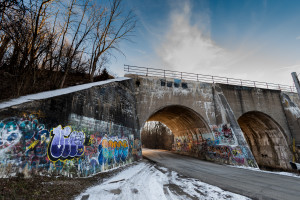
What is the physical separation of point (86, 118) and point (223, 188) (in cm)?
768

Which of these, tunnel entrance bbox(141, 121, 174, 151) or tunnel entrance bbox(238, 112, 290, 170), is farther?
tunnel entrance bbox(141, 121, 174, 151)

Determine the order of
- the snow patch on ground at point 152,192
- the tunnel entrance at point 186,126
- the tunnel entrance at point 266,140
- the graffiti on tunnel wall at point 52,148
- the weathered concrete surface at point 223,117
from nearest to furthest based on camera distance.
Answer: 1. the snow patch on ground at point 152,192
2. the graffiti on tunnel wall at point 52,148
3. the weathered concrete surface at point 223,117
4. the tunnel entrance at point 186,126
5. the tunnel entrance at point 266,140

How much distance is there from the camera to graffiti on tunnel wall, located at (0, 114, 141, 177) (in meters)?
5.41

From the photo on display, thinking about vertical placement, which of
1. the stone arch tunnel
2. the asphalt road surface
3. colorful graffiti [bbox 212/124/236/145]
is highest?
the stone arch tunnel

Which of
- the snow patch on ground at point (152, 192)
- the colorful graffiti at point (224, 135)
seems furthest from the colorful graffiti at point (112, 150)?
the colorful graffiti at point (224, 135)

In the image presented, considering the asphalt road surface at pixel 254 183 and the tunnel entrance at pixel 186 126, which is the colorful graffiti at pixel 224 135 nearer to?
the tunnel entrance at pixel 186 126

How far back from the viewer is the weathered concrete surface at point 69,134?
5559mm

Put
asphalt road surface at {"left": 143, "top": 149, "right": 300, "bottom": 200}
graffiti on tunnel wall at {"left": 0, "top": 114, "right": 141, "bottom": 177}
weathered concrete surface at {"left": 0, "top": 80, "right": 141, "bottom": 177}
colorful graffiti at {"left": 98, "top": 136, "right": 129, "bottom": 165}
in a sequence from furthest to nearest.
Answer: colorful graffiti at {"left": 98, "top": 136, "right": 129, "bottom": 165}, asphalt road surface at {"left": 143, "top": 149, "right": 300, "bottom": 200}, weathered concrete surface at {"left": 0, "top": 80, "right": 141, "bottom": 177}, graffiti on tunnel wall at {"left": 0, "top": 114, "right": 141, "bottom": 177}

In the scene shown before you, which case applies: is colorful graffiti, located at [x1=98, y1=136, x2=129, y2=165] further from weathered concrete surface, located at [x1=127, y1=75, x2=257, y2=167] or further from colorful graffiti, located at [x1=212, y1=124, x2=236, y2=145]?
colorful graffiti, located at [x1=212, y1=124, x2=236, y2=145]

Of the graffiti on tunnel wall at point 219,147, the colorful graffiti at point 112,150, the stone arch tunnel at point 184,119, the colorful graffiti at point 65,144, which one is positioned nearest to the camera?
the colorful graffiti at point 65,144

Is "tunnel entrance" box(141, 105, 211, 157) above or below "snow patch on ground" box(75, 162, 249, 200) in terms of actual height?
above

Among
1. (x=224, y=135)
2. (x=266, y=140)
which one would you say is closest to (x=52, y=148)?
(x=224, y=135)

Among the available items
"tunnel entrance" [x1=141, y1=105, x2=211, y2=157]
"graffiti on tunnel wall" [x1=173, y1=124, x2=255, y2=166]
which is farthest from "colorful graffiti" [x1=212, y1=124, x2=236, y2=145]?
"tunnel entrance" [x1=141, y1=105, x2=211, y2=157]

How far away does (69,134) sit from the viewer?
758 centimetres
